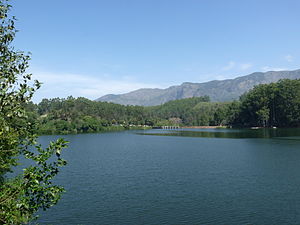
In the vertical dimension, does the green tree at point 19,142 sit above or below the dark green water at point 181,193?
above

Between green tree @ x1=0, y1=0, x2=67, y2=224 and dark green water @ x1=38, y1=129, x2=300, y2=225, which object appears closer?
green tree @ x1=0, y1=0, x2=67, y2=224

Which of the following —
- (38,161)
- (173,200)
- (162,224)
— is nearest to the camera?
(38,161)

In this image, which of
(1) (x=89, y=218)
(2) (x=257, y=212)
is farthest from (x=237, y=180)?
(1) (x=89, y=218)

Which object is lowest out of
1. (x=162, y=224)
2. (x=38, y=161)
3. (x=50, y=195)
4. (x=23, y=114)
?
(x=162, y=224)

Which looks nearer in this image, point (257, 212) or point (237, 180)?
point (257, 212)

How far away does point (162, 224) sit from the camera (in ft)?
96.9

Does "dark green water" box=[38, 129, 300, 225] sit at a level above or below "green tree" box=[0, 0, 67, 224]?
below

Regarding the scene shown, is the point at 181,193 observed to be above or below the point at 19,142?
below

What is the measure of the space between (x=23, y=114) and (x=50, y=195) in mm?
3441

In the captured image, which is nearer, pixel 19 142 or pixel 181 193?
pixel 19 142

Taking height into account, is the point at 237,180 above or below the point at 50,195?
below

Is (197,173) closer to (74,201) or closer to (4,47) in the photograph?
(74,201)

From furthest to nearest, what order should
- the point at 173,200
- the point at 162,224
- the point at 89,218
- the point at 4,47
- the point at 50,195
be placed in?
the point at 173,200 → the point at 89,218 → the point at 162,224 → the point at 4,47 → the point at 50,195

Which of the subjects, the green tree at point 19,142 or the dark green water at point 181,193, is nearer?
the green tree at point 19,142
